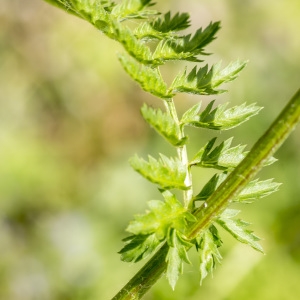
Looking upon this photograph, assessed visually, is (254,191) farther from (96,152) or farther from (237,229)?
(96,152)

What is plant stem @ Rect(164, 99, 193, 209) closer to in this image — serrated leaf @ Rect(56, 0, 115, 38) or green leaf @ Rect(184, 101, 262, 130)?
green leaf @ Rect(184, 101, 262, 130)

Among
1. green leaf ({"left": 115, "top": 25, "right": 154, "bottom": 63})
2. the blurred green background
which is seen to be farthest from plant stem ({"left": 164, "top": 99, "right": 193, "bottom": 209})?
the blurred green background

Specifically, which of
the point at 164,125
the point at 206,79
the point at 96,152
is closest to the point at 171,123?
the point at 164,125

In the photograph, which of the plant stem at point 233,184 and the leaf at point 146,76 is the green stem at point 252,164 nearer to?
the plant stem at point 233,184

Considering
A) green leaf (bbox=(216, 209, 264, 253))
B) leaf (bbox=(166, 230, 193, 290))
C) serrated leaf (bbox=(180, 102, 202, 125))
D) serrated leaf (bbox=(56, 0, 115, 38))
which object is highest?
serrated leaf (bbox=(56, 0, 115, 38))

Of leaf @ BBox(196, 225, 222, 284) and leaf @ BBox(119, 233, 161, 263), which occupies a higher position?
leaf @ BBox(196, 225, 222, 284)

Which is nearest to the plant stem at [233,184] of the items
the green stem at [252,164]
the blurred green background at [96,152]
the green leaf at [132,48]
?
the green stem at [252,164]
